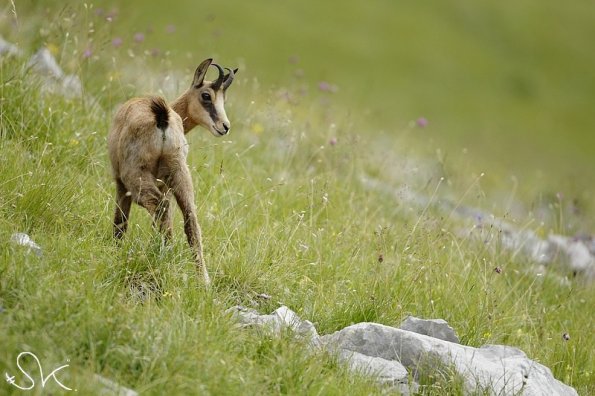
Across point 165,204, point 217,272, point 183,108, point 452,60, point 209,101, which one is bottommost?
point 452,60

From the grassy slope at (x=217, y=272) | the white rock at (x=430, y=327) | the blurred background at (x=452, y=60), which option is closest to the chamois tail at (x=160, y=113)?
the grassy slope at (x=217, y=272)

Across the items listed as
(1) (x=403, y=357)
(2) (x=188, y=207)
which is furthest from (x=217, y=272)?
(1) (x=403, y=357)

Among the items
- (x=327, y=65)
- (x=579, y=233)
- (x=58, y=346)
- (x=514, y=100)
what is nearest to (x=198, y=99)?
(x=58, y=346)

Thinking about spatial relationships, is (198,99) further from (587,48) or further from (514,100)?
(587,48)

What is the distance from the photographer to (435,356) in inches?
222

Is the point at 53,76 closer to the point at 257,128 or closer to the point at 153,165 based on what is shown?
the point at 257,128

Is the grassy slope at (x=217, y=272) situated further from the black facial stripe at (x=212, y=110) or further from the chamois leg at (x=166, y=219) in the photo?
the black facial stripe at (x=212, y=110)

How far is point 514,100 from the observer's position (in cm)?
3891

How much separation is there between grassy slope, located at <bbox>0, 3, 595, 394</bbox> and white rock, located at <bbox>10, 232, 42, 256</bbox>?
2.7 inches

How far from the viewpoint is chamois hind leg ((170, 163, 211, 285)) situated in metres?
5.92

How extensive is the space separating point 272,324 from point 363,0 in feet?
120

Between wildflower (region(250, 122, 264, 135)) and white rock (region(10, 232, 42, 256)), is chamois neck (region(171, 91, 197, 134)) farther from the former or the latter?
wildflower (region(250, 122, 264, 135))

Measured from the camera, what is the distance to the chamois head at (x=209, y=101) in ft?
21.5

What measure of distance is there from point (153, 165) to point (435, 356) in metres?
2.38
